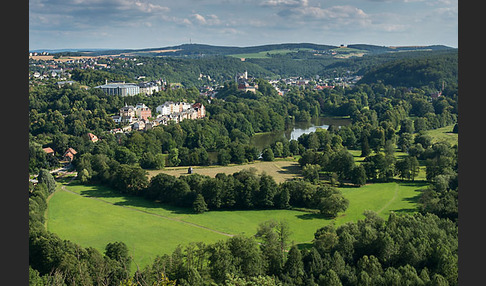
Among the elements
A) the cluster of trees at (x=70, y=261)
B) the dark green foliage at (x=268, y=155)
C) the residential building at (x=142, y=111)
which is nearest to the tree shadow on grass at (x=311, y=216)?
the cluster of trees at (x=70, y=261)

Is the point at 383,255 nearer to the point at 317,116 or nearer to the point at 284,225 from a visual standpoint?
the point at 284,225

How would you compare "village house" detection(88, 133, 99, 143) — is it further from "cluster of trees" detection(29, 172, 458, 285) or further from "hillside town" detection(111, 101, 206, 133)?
"cluster of trees" detection(29, 172, 458, 285)

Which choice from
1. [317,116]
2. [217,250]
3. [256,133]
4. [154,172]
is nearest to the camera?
[217,250]

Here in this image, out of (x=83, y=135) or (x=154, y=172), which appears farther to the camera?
(x=83, y=135)

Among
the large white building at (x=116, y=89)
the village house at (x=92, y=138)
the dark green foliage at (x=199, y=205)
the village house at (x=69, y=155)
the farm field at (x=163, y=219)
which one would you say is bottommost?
the farm field at (x=163, y=219)

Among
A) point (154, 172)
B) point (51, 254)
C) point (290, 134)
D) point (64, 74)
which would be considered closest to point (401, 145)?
point (290, 134)

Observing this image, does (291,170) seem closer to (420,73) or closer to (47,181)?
(47,181)

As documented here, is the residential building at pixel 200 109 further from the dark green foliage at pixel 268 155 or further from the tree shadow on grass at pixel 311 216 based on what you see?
the tree shadow on grass at pixel 311 216

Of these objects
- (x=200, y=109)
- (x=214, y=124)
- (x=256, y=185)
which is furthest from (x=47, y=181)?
(x=200, y=109)

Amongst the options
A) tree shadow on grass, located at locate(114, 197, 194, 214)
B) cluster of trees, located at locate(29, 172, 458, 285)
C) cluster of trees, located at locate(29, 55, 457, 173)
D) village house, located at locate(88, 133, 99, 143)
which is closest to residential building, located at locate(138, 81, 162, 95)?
cluster of trees, located at locate(29, 55, 457, 173)
